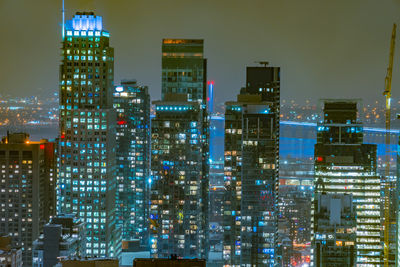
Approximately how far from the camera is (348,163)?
38188 millimetres

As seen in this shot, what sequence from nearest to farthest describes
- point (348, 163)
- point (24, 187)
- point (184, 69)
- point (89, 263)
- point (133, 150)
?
point (89, 263) < point (24, 187) < point (184, 69) < point (348, 163) < point (133, 150)

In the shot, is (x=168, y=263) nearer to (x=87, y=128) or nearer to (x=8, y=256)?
(x=8, y=256)

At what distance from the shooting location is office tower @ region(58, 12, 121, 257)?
105 feet

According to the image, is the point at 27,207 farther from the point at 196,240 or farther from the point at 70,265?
the point at 70,265

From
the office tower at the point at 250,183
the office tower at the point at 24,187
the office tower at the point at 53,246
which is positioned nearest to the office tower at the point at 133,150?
the office tower at the point at 24,187

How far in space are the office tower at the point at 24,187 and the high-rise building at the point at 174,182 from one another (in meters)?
5.21

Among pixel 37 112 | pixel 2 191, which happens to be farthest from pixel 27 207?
pixel 37 112

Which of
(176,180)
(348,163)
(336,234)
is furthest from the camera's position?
(348,163)

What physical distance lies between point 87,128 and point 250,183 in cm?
744

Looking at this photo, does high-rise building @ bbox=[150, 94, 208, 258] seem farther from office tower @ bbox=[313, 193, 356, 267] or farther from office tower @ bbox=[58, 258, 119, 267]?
office tower @ bbox=[58, 258, 119, 267]

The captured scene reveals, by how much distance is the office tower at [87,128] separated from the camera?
105ft

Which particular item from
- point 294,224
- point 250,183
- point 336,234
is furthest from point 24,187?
point 294,224

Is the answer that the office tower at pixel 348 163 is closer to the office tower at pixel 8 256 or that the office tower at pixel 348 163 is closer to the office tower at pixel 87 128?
the office tower at pixel 87 128

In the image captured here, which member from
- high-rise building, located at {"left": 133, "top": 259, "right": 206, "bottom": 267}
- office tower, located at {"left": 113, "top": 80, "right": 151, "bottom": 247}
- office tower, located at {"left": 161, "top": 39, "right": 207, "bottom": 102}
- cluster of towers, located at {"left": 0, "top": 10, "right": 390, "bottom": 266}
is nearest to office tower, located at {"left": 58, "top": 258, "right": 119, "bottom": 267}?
high-rise building, located at {"left": 133, "top": 259, "right": 206, "bottom": 267}
